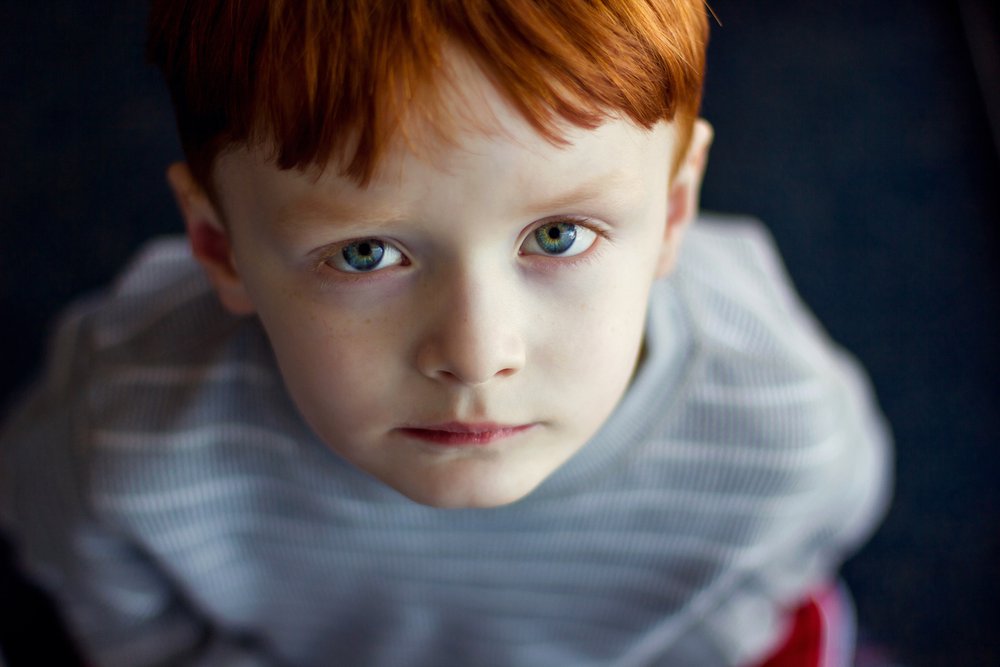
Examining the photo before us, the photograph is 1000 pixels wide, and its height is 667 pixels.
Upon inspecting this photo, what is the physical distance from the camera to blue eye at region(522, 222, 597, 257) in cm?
55

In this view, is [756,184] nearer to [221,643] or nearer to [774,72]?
[774,72]

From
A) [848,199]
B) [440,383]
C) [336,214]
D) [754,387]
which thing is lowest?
[848,199]

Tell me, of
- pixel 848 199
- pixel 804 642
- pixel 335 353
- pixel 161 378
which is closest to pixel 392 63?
pixel 335 353

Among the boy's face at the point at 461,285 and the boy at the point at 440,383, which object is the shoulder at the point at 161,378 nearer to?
the boy at the point at 440,383

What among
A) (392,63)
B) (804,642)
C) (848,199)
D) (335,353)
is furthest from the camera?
(848,199)

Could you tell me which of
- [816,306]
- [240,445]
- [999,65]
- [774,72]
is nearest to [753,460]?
[240,445]

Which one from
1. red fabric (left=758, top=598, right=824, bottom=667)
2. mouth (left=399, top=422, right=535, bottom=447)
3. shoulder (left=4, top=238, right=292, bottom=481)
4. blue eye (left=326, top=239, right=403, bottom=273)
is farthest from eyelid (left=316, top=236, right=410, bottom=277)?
red fabric (left=758, top=598, right=824, bottom=667)

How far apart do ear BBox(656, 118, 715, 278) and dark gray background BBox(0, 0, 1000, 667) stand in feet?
2.00

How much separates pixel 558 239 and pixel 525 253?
0.06 ft

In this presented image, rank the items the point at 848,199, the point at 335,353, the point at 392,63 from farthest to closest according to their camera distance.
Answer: the point at 848,199 → the point at 335,353 → the point at 392,63

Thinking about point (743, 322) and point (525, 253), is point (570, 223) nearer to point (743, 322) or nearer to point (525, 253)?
point (525, 253)

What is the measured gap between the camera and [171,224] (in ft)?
4.17

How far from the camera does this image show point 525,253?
0.55 metres

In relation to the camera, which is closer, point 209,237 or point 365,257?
point 365,257
